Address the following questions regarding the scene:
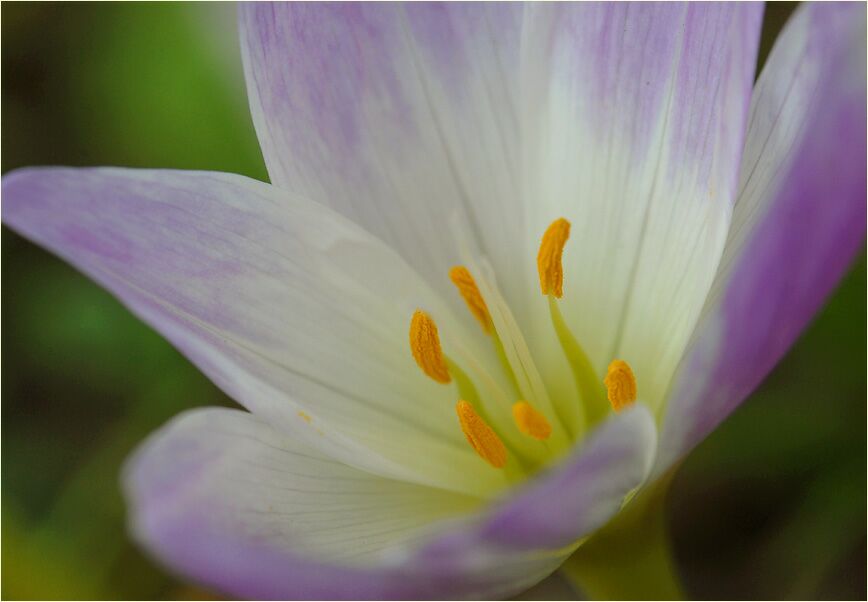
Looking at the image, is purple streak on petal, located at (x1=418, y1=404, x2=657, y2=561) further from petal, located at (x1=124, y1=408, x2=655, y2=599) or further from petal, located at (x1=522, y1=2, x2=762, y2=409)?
petal, located at (x1=522, y1=2, x2=762, y2=409)

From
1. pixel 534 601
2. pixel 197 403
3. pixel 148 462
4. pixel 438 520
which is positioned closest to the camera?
pixel 148 462

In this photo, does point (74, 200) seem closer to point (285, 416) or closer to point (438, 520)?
point (285, 416)

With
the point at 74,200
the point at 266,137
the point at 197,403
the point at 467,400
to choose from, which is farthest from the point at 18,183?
the point at 197,403

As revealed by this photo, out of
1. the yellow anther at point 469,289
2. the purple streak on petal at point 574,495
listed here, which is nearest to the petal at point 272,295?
the yellow anther at point 469,289

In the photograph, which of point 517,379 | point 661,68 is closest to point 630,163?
point 661,68

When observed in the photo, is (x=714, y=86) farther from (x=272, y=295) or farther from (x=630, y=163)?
(x=272, y=295)

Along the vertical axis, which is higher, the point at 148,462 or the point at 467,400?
the point at 148,462

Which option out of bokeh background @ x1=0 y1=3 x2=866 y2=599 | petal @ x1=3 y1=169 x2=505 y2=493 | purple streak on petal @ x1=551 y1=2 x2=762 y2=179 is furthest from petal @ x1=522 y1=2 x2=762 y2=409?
bokeh background @ x1=0 y1=3 x2=866 y2=599
